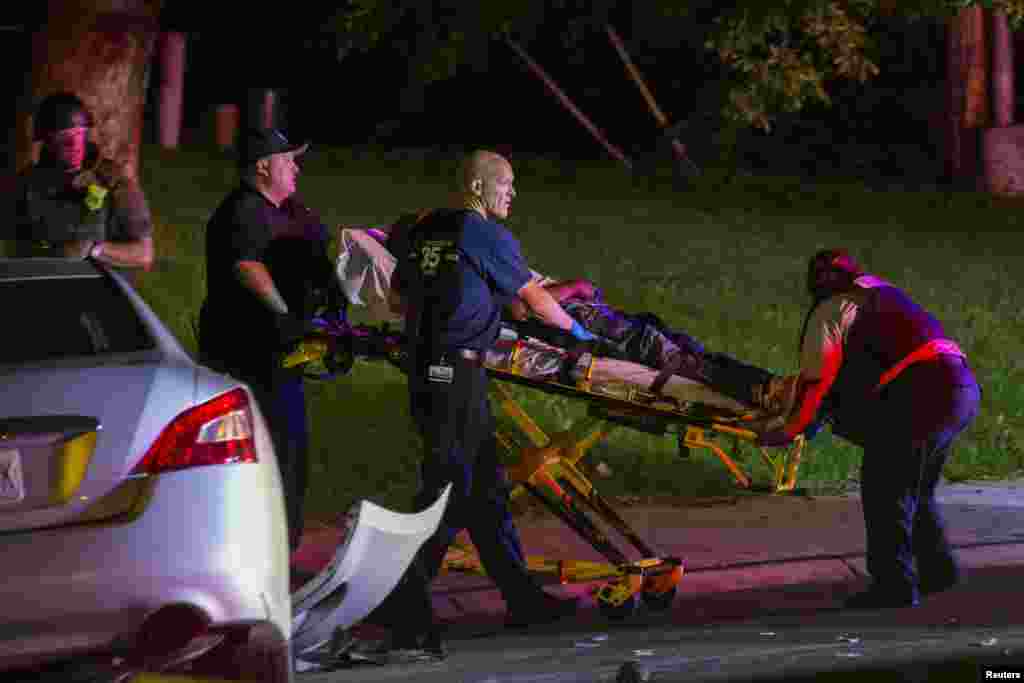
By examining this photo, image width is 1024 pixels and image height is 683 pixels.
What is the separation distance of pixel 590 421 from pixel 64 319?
2429 mm

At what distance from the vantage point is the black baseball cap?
336 inches

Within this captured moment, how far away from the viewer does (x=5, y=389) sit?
19.1 feet

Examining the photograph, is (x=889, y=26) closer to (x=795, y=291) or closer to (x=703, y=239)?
(x=703, y=239)

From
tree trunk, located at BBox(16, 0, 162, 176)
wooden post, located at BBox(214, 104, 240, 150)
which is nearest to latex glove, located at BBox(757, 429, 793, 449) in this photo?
tree trunk, located at BBox(16, 0, 162, 176)

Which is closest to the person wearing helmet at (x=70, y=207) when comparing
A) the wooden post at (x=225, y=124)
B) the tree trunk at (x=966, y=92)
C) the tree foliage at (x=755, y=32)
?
the tree foliage at (x=755, y=32)

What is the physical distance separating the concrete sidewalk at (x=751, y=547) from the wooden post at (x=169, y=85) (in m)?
18.3

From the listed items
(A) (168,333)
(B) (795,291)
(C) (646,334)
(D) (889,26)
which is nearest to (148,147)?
(D) (889,26)

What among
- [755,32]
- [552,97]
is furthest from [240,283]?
[552,97]

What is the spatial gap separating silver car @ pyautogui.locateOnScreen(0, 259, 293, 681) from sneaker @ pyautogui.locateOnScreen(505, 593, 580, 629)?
2272 millimetres

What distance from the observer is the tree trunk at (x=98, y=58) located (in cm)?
1524

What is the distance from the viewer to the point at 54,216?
9055 mm

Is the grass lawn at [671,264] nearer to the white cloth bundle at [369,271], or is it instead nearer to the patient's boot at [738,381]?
the white cloth bundle at [369,271]

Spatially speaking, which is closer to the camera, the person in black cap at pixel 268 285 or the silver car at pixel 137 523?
the silver car at pixel 137 523

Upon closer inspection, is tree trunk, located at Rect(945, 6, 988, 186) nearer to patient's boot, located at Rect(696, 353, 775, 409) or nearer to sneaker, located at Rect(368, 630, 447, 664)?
patient's boot, located at Rect(696, 353, 775, 409)
